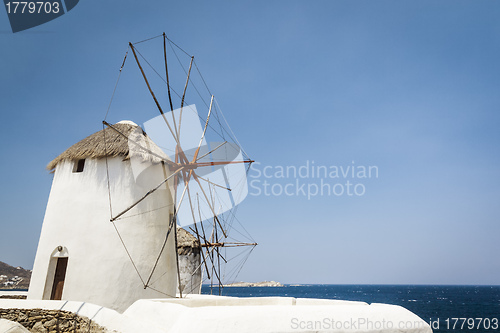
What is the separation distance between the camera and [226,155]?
39.7 feet

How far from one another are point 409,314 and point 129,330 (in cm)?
432

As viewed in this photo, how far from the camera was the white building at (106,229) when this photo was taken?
30.7ft

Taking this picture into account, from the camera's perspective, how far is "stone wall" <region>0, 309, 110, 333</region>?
Answer: 6.74 meters

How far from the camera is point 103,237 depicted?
9.55 metres

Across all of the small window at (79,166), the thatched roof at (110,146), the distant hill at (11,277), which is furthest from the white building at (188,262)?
the distant hill at (11,277)

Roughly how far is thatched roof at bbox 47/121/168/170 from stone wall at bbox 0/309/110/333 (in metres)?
Result: 4.35

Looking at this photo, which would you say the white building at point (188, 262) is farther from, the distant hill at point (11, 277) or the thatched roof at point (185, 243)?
the distant hill at point (11, 277)

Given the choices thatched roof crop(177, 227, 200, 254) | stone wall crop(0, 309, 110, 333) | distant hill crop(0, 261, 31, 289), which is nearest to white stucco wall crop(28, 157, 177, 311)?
stone wall crop(0, 309, 110, 333)

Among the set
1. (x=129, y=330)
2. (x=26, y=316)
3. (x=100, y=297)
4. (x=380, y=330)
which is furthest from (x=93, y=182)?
(x=380, y=330)

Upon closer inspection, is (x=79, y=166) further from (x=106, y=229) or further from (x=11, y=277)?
(x=11, y=277)

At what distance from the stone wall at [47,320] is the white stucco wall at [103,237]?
2.06 m

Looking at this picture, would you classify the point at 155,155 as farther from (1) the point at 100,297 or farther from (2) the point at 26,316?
(2) the point at 26,316

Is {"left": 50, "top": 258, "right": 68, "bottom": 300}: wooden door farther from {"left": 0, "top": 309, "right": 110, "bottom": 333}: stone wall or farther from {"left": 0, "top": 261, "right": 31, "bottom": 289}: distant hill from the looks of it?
{"left": 0, "top": 261, "right": 31, "bottom": 289}: distant hill

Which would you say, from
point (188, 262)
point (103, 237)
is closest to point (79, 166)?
point (103, 237)
